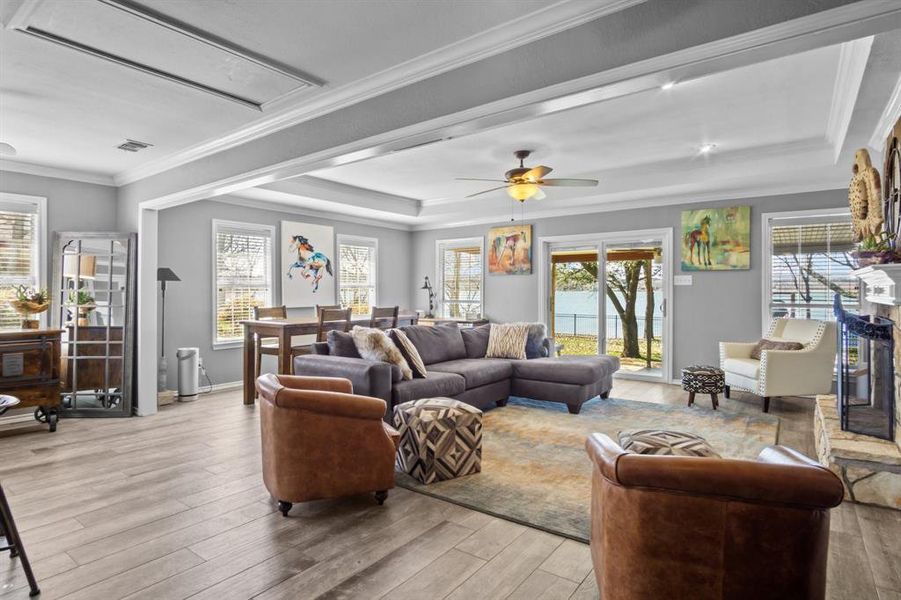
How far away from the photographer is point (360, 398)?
2.80 meters

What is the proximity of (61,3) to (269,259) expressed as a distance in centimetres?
470

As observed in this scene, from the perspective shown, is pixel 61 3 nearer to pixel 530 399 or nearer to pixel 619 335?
pixel 530 399

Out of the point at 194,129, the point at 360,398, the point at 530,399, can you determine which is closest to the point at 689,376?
the point at 530,399

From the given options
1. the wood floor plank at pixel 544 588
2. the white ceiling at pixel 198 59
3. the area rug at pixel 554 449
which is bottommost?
the wood floor plank at pixel 544 588

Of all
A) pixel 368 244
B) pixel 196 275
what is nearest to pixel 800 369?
pixel 368 244

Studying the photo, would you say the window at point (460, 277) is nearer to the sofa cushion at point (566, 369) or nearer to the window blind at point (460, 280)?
the window blind at point (460, 280)

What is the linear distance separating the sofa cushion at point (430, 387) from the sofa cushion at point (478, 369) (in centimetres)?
13

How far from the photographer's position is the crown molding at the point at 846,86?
273 centimetres

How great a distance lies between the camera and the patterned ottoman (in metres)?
5.29

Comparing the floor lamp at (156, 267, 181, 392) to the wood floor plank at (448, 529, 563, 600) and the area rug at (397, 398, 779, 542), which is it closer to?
the area rug at (397, 398, 779, 542)

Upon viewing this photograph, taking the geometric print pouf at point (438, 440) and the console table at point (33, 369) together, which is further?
the console table at point (33, 369)

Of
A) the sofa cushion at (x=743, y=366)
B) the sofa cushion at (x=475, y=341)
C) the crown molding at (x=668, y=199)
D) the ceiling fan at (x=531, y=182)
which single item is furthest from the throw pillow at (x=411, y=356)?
the crown molding at (x=668, y=199)

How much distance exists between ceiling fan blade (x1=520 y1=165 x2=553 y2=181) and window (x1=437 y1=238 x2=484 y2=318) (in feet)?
11.9

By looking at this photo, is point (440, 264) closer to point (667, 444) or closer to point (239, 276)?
point (239, 276)
